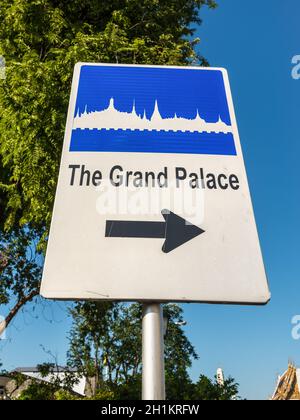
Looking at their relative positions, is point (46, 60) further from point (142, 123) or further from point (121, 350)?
point (121, 350)

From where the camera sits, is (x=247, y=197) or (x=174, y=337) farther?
(x=174, y=337)

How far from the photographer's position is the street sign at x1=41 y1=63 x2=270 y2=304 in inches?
39.5

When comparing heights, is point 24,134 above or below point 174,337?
below

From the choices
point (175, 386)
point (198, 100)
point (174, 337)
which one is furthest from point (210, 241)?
point (174, 337)

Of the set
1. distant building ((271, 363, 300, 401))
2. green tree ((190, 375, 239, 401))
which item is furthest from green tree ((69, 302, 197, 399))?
distant building ((271, 363, 300, 401))

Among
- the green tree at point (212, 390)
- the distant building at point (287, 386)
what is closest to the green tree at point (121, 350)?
the green tree at point (212, 390)

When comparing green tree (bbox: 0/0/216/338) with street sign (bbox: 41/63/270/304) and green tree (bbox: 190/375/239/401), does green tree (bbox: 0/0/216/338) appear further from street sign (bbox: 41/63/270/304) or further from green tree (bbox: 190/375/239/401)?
green tree (bbox: 190/375/239/401)

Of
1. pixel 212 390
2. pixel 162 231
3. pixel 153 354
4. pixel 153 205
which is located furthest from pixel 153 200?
pixel 212 390

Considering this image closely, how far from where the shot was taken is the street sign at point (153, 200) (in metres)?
1.00

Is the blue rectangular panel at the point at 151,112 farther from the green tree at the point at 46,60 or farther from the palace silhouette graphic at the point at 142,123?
the green tree at the point at 46,60

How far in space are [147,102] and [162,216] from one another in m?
0.60
